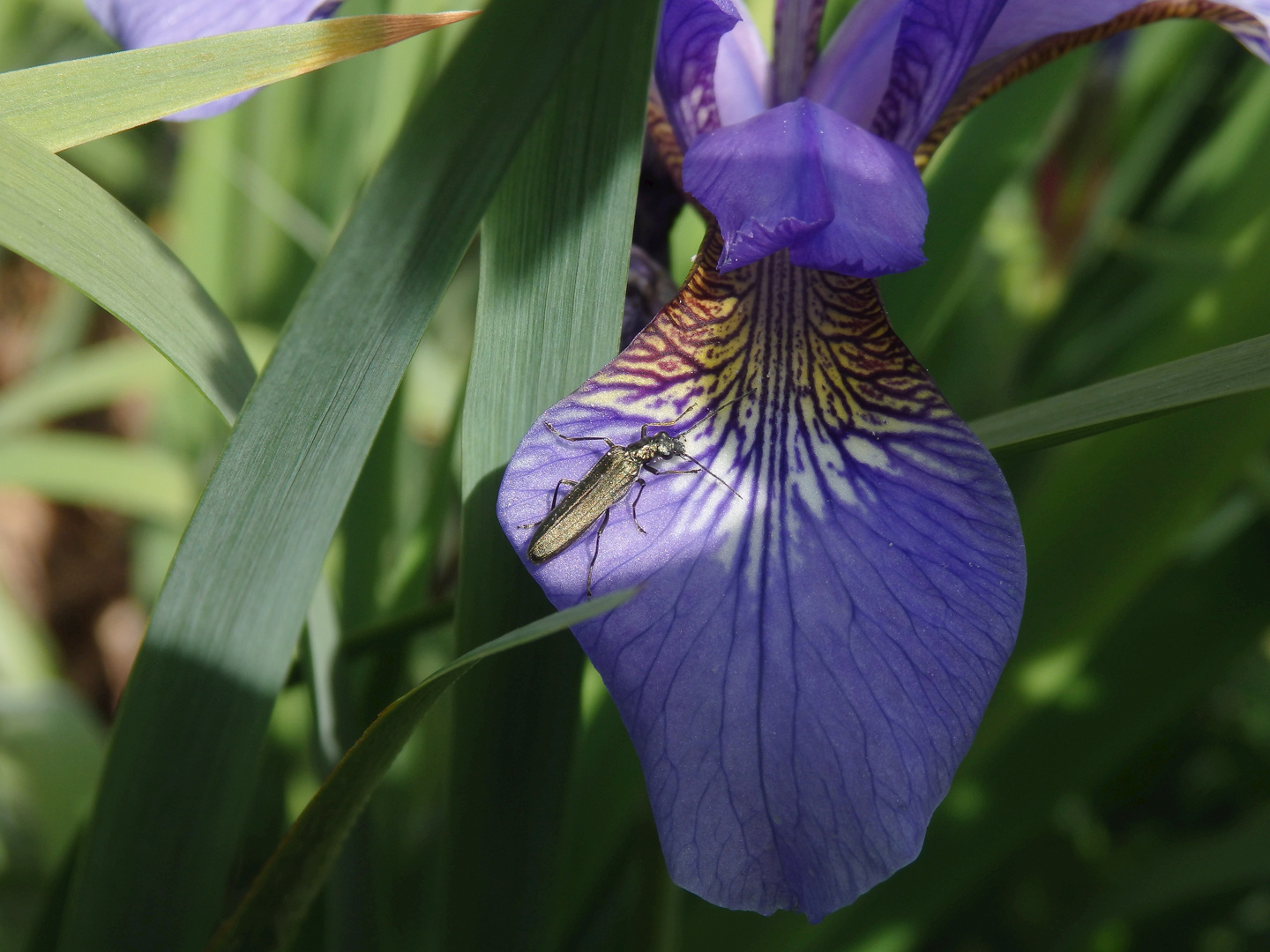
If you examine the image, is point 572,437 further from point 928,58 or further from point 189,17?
point 189,17

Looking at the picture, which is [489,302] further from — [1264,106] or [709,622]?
[1264,106]

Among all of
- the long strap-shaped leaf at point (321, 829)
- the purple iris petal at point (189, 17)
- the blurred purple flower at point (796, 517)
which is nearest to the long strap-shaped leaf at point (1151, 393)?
the blurred purple flower at point (796, 517)

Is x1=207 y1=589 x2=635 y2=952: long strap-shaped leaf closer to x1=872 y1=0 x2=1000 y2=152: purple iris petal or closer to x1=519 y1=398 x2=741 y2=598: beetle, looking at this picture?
x1=519 y1=398 x2=741 y2=598: beetle

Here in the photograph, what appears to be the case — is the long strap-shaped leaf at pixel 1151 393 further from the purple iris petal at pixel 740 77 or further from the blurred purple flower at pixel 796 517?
the purple iris petal at pixel 740 77

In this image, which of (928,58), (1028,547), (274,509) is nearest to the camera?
(274,509)

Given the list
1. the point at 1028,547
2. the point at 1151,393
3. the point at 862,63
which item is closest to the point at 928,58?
the point at 862,63
